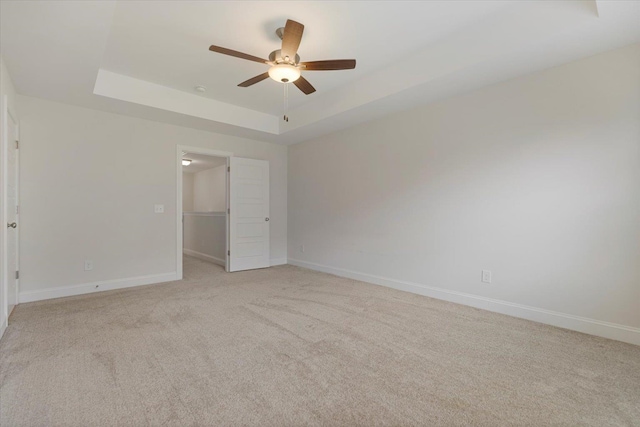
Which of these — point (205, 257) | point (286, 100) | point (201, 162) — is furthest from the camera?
point (201, 162)

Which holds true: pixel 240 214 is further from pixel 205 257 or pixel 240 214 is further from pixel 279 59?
pixel 279 59

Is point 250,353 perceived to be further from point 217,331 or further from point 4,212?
point 4,212

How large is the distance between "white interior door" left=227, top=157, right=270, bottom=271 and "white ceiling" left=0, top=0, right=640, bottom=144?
1.56 meters

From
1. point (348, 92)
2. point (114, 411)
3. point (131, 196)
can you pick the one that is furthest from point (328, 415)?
point (131, 196)

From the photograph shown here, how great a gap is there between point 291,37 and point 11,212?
3.35m

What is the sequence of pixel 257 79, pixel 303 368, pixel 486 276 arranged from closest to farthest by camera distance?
pixel 303 368 → pixel 257 79 → pixel 486 276

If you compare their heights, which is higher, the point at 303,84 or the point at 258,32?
the point at 258,32

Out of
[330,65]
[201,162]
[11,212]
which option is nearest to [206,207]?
[201,162]

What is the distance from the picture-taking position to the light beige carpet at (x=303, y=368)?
1557mm

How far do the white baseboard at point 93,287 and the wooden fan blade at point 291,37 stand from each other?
146 inches

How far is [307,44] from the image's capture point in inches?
115

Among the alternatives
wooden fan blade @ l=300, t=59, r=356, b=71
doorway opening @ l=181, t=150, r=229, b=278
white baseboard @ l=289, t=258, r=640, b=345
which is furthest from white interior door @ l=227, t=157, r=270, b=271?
wooden fan blade @ l=300, t=59, r=356, b=71

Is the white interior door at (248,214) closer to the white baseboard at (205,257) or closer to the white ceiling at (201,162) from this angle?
the white baseboard at (205,257)

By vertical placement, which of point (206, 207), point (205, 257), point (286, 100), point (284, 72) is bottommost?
point (205, 257)
